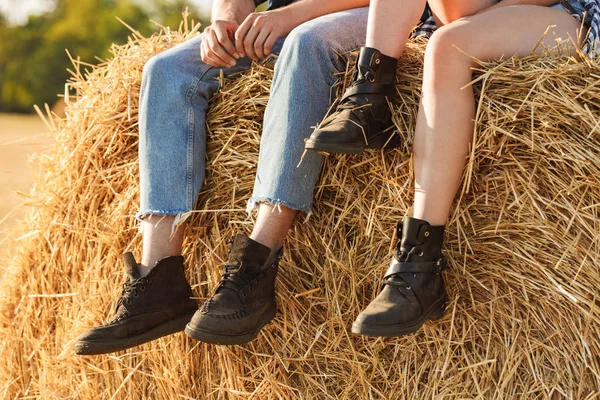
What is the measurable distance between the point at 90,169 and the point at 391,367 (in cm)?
108

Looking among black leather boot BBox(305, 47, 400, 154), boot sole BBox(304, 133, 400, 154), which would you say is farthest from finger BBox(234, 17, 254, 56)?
boot sole BBox(304, 133, 400, 154)

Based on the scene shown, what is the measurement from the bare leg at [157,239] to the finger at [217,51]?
447 millimetres

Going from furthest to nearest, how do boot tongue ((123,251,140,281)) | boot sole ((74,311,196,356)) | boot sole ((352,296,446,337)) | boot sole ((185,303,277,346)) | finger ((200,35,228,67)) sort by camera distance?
finger ((200,35,228,67)) → boot tongue ((123,251,140,281)) → boot sole ((74,311,196,356)) → boot sole ((185,303,277,346)) → boot sole ((352,296,446,337))

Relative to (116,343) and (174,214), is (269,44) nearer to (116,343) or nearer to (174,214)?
(174,214)

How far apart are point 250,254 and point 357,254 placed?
0.26m

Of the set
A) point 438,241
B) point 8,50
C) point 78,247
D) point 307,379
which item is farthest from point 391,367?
point 8,50

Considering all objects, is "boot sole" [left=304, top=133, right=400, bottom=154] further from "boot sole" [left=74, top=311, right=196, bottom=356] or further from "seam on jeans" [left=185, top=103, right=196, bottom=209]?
"boot sole" [left=74, top=311, right=196, bottom=356]

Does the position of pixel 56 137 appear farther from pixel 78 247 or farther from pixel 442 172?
pixel 442 172

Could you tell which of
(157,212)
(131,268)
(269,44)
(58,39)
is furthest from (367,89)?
(58,39)

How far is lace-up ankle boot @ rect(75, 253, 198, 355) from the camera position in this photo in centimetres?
180

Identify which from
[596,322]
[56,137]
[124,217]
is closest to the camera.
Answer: [596,322]

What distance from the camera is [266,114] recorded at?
1840 millimetres

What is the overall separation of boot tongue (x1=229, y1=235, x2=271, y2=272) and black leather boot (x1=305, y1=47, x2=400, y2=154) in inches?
12.8

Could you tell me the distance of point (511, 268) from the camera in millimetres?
1679
